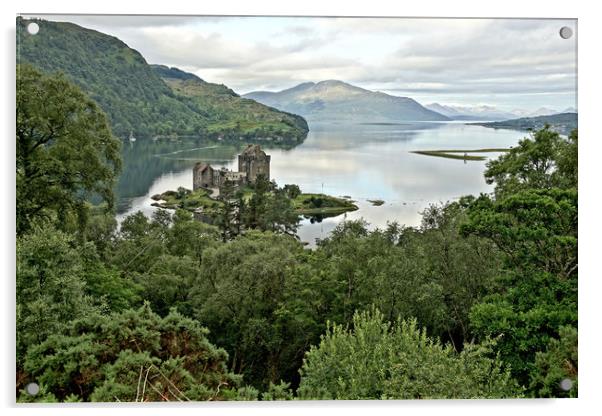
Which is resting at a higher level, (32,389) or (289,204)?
(289,204)

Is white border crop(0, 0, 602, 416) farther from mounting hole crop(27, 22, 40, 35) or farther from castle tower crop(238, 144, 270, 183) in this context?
castle tower crop(238, 144, 270, 183)

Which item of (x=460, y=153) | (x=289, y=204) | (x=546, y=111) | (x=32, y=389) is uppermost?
(x=546, y=111)

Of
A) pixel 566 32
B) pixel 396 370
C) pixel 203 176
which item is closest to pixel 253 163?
pixel 203 176

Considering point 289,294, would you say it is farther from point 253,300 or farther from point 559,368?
point 559,368

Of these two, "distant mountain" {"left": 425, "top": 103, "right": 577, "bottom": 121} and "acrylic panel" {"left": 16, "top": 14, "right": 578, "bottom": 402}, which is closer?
"acrylic panel" {"left": 16, "top": 14, "right": 578, "bottom": 402}

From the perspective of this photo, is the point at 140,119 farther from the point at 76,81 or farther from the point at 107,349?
the point at 107,349

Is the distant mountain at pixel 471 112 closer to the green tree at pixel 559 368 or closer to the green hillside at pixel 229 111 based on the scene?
the green hillside at pixel 229 111

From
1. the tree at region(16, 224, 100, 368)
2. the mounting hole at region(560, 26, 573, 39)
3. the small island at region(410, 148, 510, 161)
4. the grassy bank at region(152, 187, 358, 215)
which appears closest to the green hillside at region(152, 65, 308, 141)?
the grassy bank at region(152, 187, 358, 215)
